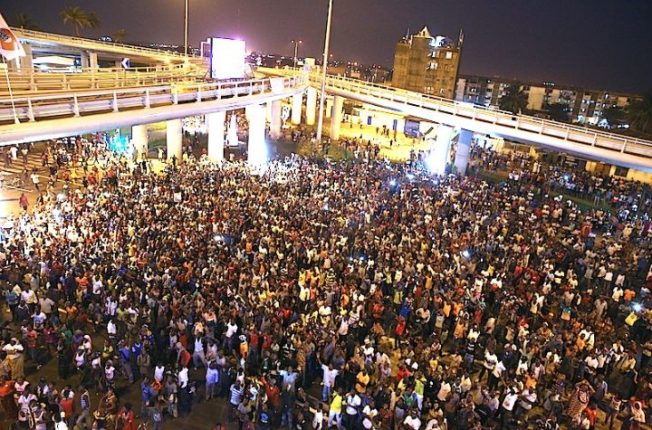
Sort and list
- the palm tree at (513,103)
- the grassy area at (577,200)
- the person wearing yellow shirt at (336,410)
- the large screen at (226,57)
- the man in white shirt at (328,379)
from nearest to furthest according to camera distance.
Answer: the person wearing yellow shirt at (336,410)
the man in white shirt at (328,379)
the grassy area at (577,200)
the large screen at (226,57)
the palm tree at (513,103)

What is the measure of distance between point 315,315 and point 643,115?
54.2 metres

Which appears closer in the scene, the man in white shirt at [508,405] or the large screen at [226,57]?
the man in white shirt at [508,405]

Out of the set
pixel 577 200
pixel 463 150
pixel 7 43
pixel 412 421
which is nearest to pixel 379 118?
pixel 463 150

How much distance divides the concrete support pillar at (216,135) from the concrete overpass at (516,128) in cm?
1377

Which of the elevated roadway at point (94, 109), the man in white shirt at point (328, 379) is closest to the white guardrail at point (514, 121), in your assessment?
the elevated roadway at point (94, 109)

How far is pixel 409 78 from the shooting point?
326 feet

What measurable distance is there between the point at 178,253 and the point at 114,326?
3.95 metres

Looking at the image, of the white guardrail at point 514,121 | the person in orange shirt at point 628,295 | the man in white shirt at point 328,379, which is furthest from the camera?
the white guardrail at point 514,121

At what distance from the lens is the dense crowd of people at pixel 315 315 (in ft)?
35.3

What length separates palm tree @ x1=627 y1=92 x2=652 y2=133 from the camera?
52906 millimetres

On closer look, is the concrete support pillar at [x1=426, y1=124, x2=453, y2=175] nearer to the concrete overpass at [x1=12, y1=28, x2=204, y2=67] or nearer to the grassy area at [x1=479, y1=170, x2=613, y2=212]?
the grassy area at [x1=479, y1=170, x2=613, y2=212]

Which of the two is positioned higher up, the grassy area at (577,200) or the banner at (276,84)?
the banner at (276,84)

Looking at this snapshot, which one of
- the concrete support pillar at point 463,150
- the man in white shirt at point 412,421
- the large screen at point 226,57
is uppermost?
the large screen at point 226,57

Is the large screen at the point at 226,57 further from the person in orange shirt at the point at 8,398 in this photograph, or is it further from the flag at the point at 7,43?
the person in orange shirt at the point at 8,398
